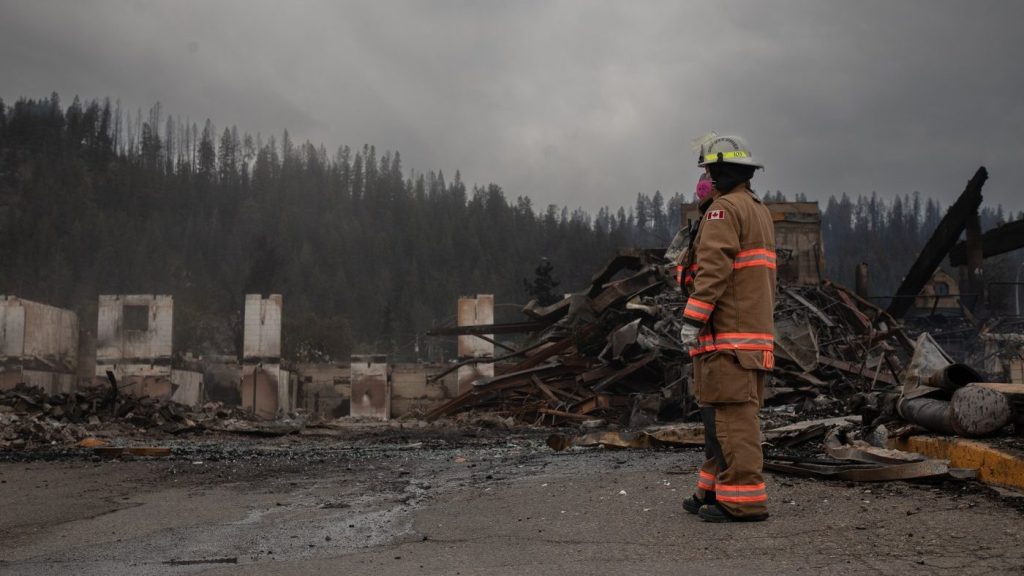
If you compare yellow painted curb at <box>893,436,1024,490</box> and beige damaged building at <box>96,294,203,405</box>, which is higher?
beige damaged building at <box>96,294,203,405</box>

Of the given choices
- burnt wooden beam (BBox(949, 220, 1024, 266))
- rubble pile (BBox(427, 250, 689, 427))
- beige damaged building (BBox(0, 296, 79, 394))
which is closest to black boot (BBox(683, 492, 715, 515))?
rubble pile (BBox(427, 250, 689, 427))

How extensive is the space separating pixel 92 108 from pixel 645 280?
439 feet

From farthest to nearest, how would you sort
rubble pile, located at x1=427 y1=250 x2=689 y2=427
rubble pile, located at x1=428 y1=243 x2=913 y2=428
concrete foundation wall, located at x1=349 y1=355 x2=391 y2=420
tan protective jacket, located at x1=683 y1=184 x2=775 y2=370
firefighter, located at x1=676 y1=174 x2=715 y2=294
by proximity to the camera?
concrete foundation wall, located at x1=349 y1=355 x2=391 y2=420 < rubble pile, located at x1=427 y1=250 x2=689 y2=427 < rubble pile, located at x1=428 y1=243 x2=913 y2=428 < firefighter, located at x1=676 y1=174 x2=715 y2=294 < tan protective jacket, located at x1=683 y1=184 x2=775 y2=370

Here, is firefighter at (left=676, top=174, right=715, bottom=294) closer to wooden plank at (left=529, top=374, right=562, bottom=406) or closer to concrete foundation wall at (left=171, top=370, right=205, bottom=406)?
wooden plank at (left=529, top=374, right=562, bottom=406)

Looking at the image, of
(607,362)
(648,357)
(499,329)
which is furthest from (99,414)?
(648,357)

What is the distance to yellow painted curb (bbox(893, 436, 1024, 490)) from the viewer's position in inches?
185

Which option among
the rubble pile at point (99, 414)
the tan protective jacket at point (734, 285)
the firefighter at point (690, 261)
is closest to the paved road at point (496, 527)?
the tan protective jacket at point (734, 285)

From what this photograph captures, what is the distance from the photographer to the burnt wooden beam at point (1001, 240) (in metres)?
23.1

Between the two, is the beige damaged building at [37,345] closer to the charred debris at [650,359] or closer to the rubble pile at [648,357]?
the charred debris at [650,359]

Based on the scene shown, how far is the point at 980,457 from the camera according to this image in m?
5.12

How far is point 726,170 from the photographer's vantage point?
4859 mm

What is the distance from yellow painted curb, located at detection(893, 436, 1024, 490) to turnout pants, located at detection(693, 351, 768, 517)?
1.37 metres

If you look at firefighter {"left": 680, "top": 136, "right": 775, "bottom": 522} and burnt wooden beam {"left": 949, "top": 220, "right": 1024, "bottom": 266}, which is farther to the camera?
burnt wooden beam {"left": 949, "top": 220, "right": 1024, "bottom": 266}

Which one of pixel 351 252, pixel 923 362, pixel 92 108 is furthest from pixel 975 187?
pixel 92 108
